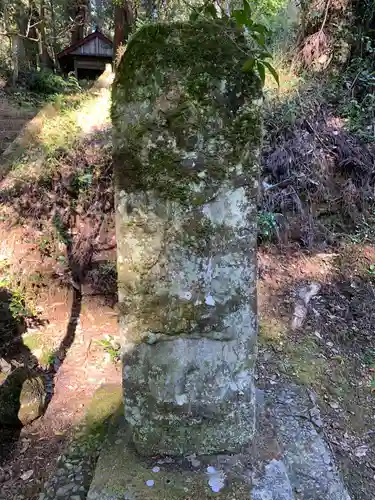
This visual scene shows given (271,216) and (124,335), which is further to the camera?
(271,216)

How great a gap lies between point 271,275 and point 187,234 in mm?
3266

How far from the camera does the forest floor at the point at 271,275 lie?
3.36 metres

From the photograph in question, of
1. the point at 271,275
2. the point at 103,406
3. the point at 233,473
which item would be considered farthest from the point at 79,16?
the point at 233,473

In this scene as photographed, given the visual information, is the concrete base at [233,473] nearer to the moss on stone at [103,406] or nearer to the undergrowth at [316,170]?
the moss on stone at [103,406]

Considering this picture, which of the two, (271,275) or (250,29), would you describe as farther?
(271,275)

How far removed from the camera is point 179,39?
1678 mm

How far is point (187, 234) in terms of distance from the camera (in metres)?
1.87

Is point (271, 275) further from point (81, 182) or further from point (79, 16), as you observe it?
point (79, 16)

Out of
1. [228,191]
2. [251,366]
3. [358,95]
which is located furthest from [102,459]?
[358,95]

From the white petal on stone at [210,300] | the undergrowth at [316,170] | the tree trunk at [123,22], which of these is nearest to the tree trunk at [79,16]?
the tree trunk at [123,22]

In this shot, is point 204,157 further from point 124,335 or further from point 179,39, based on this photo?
point 124,335

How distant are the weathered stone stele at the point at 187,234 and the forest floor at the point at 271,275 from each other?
1412mm

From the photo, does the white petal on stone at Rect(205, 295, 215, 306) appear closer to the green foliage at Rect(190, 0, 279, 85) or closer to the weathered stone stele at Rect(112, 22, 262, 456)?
the weathered stone stele at Rect(112, 22, 262, 456)

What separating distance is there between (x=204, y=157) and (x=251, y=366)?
3.42 ft
